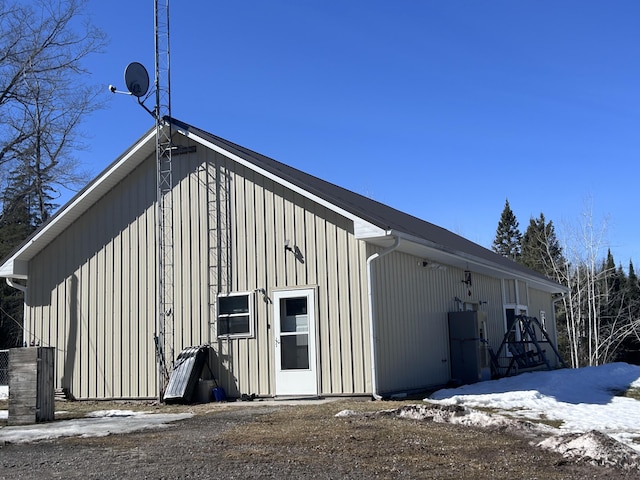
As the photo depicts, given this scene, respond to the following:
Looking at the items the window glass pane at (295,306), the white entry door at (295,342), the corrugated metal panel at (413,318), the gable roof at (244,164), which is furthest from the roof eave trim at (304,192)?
the window glass pane at (295,306)

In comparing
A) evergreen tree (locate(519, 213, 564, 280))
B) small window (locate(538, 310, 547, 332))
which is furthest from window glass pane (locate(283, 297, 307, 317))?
evergreen tree (locate(519, 213, 564, 280))

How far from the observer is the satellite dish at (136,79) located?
42.1 ft

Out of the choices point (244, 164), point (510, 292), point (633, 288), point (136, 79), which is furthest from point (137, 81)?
point (633, 288)

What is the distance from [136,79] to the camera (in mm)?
13008

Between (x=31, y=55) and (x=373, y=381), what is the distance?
1815 centimetres

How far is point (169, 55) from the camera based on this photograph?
1342 centimetres

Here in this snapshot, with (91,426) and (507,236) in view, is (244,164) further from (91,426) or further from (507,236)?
(507,236)

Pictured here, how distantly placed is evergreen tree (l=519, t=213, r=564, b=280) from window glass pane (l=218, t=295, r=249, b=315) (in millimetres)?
28659

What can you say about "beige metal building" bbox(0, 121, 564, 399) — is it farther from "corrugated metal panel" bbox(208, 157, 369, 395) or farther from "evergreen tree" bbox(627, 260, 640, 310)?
"evergreen tree" bbox(627, 260, 640, 310)

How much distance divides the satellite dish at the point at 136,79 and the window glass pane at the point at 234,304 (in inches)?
168

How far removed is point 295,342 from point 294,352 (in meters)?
0.18

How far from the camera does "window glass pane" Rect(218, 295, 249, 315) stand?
12.8 meters

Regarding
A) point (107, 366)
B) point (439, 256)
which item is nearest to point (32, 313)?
point (107, 366)

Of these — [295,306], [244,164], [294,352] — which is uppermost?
[244,164]
